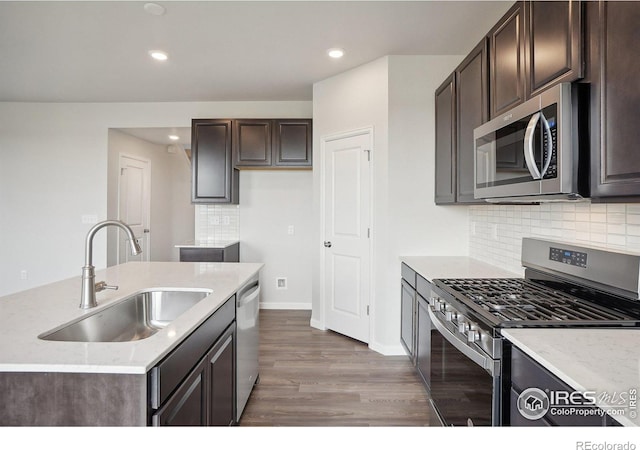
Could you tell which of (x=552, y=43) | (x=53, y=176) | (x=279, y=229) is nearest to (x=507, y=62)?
(x=552, y=43)

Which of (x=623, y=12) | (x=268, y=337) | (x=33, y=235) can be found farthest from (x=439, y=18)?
(x=33, y=235)

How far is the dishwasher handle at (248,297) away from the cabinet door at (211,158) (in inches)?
88.7

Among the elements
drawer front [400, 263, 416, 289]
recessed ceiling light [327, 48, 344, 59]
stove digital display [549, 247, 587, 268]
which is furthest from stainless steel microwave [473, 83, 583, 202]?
recessed ceiling light [327, 48, 344, 59]

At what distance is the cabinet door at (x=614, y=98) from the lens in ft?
3.65

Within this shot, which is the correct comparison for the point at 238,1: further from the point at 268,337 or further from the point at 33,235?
the point at 33,235

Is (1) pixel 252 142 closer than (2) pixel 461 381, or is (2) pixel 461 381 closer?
(2) pixel 461 381

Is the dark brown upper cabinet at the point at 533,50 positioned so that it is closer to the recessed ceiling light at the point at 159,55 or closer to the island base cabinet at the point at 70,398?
the island base cabinet at the point at 70,398

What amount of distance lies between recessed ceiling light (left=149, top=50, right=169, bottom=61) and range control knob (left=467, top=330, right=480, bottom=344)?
3.37m

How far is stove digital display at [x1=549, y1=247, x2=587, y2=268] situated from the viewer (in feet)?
5.21

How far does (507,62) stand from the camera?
1.88 metres

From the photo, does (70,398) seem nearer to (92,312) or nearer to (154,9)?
(92,312)

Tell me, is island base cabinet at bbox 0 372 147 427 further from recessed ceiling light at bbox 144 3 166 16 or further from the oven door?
recessed ceiling light at bbox 144 3 166 16

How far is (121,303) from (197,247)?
8.34 feet

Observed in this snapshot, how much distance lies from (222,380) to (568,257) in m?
1.75
